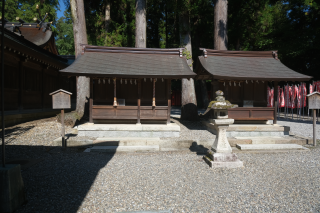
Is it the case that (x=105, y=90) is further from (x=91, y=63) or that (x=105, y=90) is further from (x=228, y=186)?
(x=228, y=186)

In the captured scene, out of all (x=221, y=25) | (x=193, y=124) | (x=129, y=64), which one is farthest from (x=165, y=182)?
(x=221, y=25)

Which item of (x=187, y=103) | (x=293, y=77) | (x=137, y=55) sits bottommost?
(x=187, y=103)

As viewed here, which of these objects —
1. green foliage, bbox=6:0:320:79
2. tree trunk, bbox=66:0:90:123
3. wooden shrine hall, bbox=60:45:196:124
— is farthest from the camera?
green foliage, bbox=6:0:320:79

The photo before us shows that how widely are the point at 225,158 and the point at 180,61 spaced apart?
5192 millimetres

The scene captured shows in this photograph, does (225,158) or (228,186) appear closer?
(228,186)

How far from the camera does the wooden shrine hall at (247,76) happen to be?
27.0 feet

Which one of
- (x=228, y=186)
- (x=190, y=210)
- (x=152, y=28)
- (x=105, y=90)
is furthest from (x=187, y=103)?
(x=152, y=28)

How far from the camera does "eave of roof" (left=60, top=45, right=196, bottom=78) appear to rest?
7.67m

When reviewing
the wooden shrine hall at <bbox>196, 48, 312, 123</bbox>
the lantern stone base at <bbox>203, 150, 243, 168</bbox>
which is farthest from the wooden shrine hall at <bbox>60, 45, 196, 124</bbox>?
the lantern stone base at <bbox>203, 150, 243, 168</bbox>

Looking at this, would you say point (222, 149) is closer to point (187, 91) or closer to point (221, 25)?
point (187, 91)

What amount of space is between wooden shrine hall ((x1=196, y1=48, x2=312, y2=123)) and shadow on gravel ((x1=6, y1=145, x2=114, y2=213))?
18.6 feet

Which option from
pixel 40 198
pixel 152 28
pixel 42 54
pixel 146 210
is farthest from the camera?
pixel 152 28

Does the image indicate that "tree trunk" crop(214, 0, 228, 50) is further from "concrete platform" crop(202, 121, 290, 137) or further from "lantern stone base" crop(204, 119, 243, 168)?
"lantern stone base" crop(204, 119, 243, 168)

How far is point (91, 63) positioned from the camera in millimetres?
8383
